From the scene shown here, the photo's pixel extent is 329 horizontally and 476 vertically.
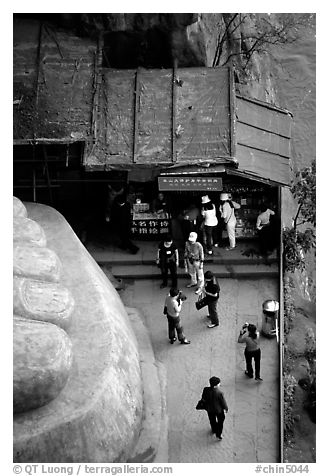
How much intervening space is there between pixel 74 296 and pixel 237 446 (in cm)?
439

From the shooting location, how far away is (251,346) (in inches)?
625

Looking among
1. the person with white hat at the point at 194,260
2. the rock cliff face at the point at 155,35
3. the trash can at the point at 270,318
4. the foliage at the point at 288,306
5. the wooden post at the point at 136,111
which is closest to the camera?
the trash can at the point at 270,318

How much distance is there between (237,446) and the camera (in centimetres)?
1546

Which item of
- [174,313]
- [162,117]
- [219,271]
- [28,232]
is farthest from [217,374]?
[162,117]

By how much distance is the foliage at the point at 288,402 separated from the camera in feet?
56.6

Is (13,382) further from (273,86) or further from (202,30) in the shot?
(273,86)

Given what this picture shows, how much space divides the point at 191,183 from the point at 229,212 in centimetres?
138

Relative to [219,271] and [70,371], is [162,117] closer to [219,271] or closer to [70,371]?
[219,271]

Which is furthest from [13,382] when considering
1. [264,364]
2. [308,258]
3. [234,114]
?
[308,258]

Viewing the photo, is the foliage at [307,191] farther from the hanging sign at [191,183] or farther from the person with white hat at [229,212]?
the hanging sign at [191,183]

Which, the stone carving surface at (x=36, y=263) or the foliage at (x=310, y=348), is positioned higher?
the stone carving surface at (x=36, y=263)

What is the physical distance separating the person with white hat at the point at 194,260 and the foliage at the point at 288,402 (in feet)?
9.41

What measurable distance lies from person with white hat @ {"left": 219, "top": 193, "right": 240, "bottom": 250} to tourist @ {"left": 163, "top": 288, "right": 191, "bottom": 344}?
2857mm

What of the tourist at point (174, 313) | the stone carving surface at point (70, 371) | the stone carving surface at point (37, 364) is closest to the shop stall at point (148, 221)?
the tourist at point (174, 313)
